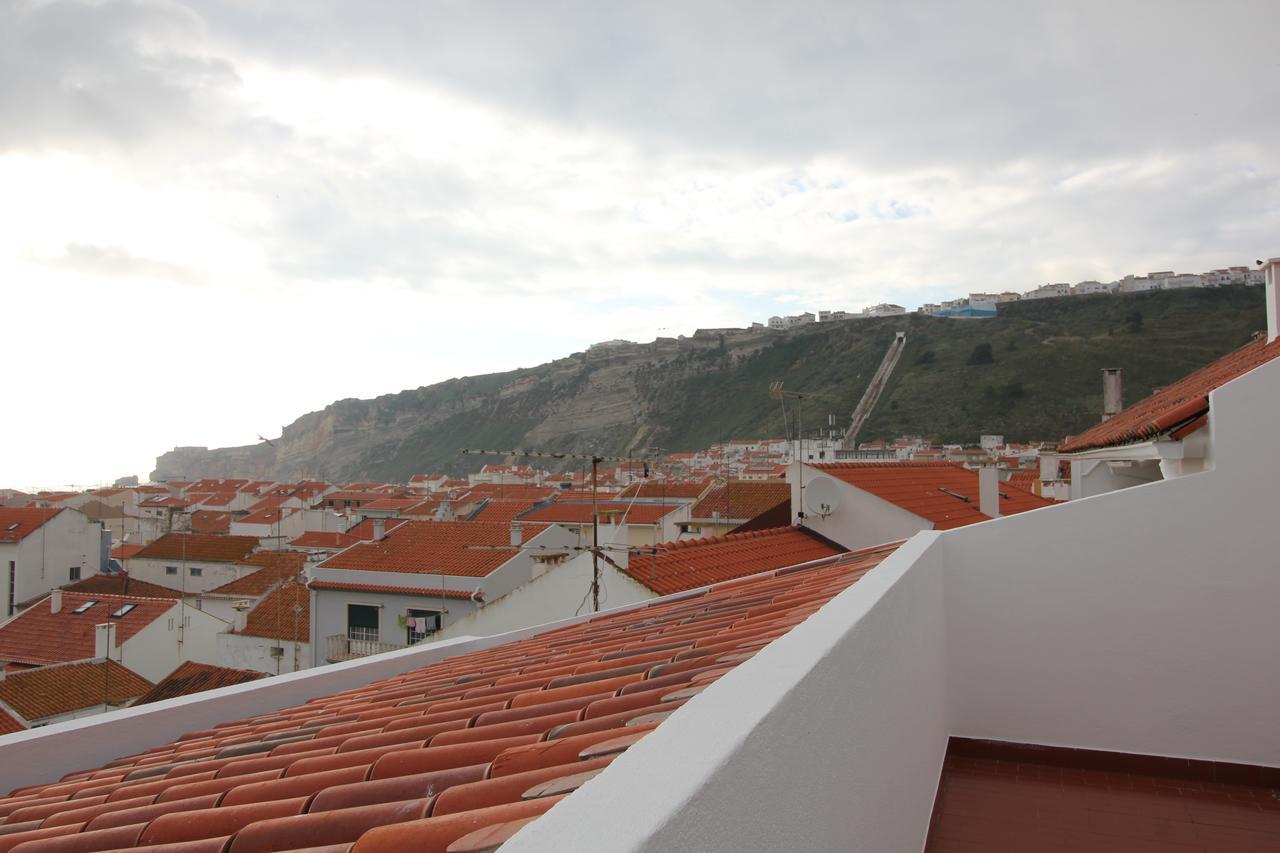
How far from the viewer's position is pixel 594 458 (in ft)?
32.7

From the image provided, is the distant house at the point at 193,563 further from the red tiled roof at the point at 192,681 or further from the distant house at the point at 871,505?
the distant house at the point at 871,505

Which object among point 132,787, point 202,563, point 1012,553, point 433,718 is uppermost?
point 1012,553

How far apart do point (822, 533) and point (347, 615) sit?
9.85 m

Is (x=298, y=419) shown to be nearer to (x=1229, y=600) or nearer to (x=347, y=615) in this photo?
(x=347, y=615)

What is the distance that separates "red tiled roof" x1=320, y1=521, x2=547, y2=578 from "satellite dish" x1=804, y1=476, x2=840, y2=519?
7125 mm

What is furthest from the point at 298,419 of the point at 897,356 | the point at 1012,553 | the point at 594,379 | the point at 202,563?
the point at 1012,553

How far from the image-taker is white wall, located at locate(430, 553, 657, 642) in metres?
9.99

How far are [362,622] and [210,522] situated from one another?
3121cm

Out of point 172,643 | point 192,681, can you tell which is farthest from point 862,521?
point 172,643

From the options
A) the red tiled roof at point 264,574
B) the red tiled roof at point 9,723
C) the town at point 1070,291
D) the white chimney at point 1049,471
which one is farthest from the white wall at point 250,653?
the town at point 1070,291

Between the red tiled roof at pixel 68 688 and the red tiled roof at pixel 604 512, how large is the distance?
12242 millimetres

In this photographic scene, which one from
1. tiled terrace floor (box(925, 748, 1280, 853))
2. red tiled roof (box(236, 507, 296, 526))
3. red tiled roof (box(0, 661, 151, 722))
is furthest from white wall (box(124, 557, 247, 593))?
tiled terrace floor (box(925, 748, 1280, 853))

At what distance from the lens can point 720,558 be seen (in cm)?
978

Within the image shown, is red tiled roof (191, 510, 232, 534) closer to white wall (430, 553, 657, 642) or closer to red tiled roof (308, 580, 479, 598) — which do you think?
red tiled roof (308, 580, 479, 598)
